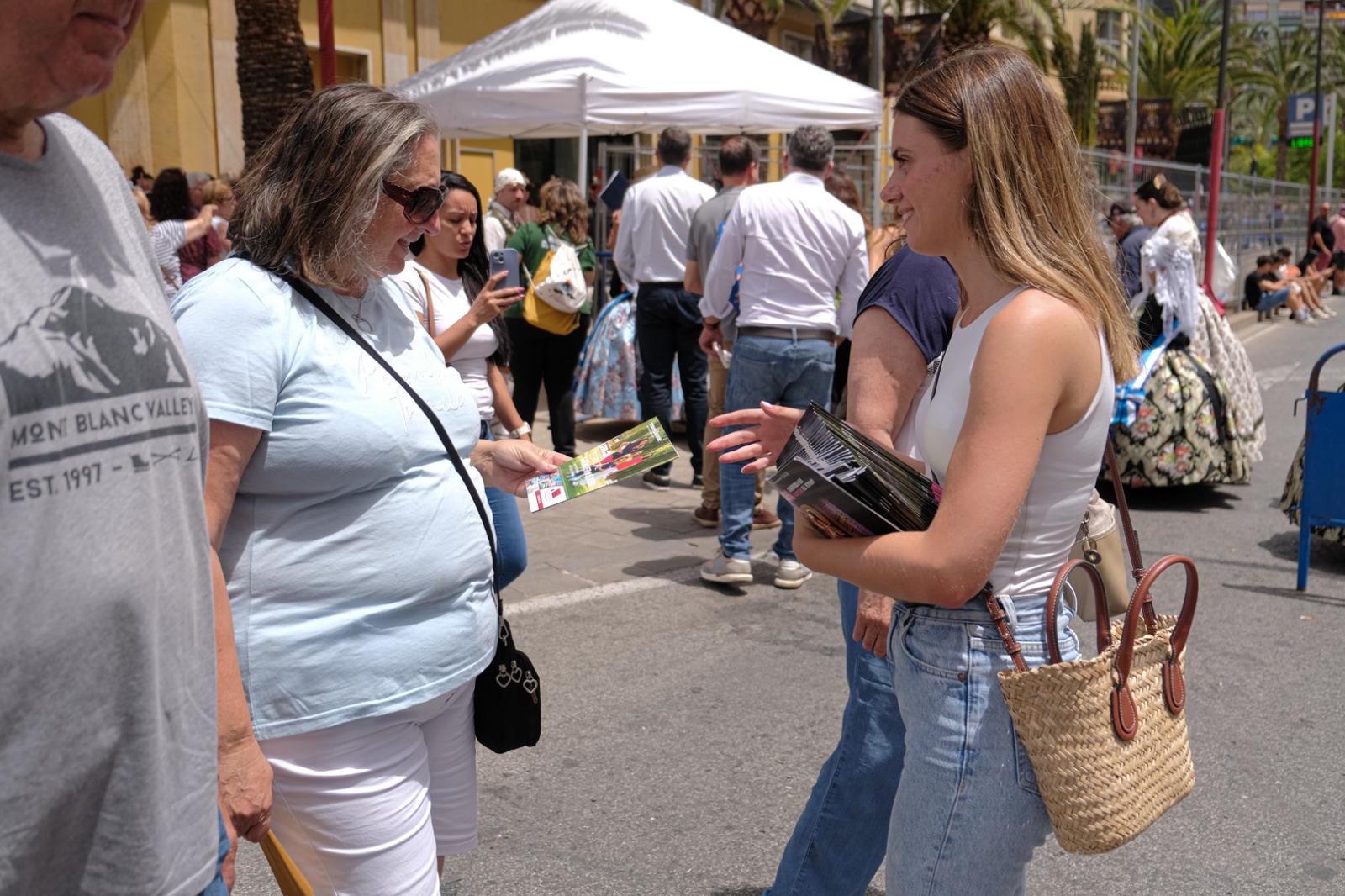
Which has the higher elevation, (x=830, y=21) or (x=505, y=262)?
(x=830, y=21)

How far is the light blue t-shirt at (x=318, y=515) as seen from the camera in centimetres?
190

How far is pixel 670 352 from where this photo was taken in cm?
793

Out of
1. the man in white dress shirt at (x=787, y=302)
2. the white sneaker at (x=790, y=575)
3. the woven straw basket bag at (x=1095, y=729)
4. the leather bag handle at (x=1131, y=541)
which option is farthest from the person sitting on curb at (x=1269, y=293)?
the woven straw basket bag at (x=1095, y=729)

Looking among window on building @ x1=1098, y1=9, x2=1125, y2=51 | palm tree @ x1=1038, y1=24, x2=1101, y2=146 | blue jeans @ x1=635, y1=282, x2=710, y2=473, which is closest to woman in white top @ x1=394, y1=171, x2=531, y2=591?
blue jeans @ x1=635, y1=282, x2=710, y2=473

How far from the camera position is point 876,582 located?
180 centimetres

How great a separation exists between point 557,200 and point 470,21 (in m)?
12.2

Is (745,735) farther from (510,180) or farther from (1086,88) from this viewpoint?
(1086,88)

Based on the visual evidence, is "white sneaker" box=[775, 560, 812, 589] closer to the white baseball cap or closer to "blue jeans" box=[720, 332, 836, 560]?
"blue jeans" box=[720, 332, 836, 560]

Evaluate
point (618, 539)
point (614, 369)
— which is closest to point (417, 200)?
point (618, 539)

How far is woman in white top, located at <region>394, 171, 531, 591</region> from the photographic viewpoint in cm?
406

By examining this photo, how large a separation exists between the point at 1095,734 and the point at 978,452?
452mm

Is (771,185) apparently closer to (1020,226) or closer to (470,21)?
(1020,226)

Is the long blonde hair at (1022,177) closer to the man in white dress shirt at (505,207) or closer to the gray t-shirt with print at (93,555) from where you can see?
the gray t-shirt with print at (93,555)

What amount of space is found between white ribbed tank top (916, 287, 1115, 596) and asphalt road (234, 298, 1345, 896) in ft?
5.43
